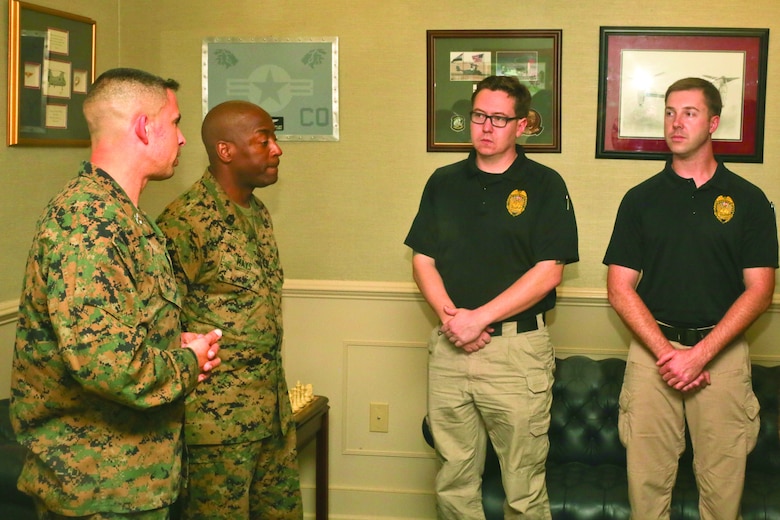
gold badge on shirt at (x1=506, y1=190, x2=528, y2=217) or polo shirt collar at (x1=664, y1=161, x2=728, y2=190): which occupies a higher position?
polo shirt collar at (x1=664, y1=161, x2=728, y2=190)

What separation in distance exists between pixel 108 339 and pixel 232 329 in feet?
2.61

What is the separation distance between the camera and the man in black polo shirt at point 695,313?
2.96 metres

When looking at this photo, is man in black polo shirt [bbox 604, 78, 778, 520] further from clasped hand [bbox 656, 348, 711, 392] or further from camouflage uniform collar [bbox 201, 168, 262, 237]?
camouflage uniform collar [bbox 201, 168, 262, 237]

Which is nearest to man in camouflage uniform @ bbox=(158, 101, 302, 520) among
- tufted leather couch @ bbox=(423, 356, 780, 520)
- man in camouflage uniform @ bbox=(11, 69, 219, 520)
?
man in camouflage uniform @ bbox=(11, 69, 219, 520)

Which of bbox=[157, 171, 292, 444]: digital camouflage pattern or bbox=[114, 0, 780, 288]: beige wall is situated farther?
bbox=[114, 0, 780, 288]: beige wall

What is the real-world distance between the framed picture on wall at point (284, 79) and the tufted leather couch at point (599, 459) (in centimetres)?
144

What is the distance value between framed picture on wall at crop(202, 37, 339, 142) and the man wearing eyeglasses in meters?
0.98

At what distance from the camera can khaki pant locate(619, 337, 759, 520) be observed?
296 cm

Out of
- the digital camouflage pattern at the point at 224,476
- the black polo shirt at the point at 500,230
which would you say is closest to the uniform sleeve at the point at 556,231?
the black polo shirt at the point at 500,230

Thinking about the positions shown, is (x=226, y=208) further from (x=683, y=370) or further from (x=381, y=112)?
(x=683, y=370)

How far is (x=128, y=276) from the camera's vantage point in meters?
1.96

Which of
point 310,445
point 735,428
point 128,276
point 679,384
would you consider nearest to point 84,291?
point 128,276

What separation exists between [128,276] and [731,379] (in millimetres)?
1989

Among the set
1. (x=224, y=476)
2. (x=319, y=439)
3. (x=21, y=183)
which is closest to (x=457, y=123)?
(x=319, y=439)
